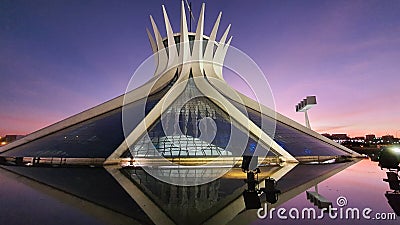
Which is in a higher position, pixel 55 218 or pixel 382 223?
pixel 55 218

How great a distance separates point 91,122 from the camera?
1966 centimetres

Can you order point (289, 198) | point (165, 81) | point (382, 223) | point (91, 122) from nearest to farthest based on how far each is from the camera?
point (382, 223)
point (289, 198)
point (91, 122)
point (165, 81)

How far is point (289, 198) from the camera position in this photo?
240 inches

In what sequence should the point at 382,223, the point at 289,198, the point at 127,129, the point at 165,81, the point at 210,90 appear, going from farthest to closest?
the point at 165,81
the point at 210,90
the point at 127,129
the point at 289,198
the point at 382,223

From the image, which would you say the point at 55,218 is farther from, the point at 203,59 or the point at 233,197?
the point at 203,59

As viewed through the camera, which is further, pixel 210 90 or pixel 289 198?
pixel 210 90

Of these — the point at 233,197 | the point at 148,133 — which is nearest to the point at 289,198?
the point at 233,197

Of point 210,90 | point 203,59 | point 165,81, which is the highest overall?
point 203,59

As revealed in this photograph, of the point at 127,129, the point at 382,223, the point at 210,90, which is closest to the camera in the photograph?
the point at 382,223

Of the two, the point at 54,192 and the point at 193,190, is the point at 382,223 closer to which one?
the point at 193,190

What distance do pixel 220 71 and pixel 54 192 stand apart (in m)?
21.8

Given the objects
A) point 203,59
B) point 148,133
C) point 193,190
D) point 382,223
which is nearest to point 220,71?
point 203,59

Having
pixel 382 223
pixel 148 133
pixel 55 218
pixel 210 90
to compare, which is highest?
pixel 210 90

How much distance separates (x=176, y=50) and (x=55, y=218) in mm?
22216
